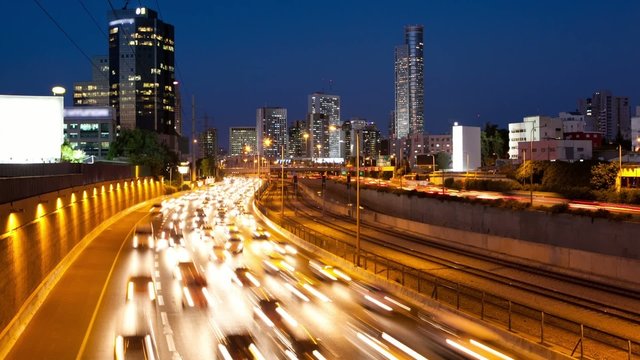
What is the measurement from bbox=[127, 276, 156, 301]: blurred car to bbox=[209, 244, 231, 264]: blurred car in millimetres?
6506

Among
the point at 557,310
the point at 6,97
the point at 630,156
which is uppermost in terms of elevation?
the point at 6,97

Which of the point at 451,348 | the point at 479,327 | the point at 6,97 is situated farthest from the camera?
the point at 6,97

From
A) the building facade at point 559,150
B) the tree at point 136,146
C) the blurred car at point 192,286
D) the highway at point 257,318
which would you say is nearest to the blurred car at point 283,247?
the highway at point 257,318

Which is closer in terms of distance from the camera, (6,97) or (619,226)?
(619,226)

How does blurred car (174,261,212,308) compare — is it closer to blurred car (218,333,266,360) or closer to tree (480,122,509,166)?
blurred car (218,333,266,360)

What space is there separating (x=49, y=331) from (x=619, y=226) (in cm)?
2852

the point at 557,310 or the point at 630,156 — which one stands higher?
the point at 630,156

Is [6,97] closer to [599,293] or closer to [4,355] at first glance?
[4,355]

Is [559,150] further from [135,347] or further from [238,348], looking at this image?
[135,347]

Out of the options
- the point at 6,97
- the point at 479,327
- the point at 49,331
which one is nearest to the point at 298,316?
the point at 479,327

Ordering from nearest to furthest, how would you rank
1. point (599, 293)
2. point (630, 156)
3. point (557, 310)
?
1. point (557, 310)
2. point (599, 293)
3. point (630, 156)

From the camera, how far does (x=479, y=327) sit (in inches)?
766

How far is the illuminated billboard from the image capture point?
6387 centimetres

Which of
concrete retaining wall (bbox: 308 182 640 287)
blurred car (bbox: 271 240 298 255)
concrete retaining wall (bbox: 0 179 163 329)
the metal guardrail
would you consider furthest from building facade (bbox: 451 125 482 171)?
the metal guardrail
